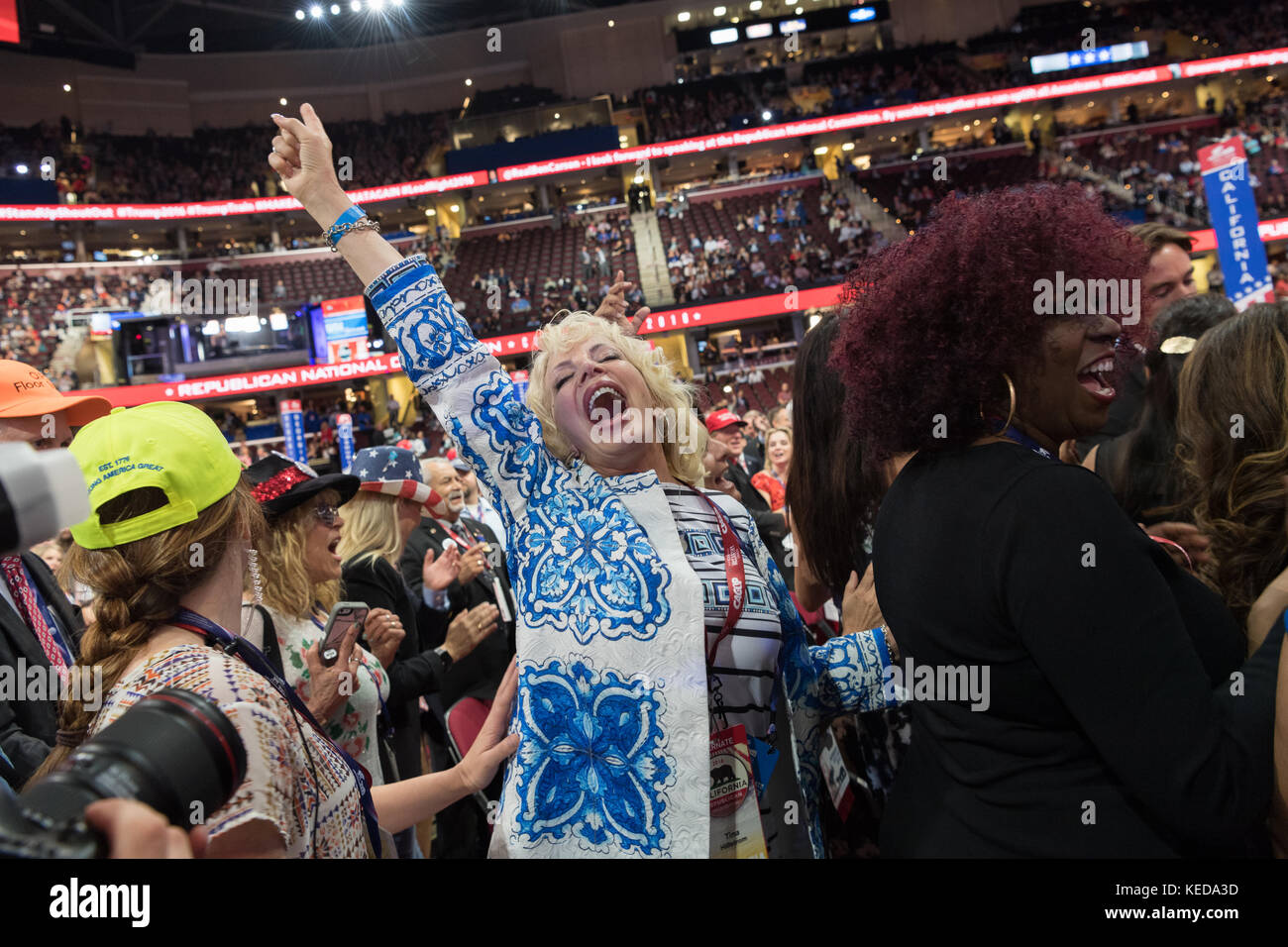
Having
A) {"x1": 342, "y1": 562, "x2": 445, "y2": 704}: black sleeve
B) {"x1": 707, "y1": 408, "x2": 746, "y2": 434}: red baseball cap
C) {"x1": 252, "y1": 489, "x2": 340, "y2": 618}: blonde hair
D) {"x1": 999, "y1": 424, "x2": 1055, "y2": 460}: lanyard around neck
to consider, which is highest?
{"x1": 999, "y1": 424, "x2": 1055, "y2": 460}: lanyard around neck

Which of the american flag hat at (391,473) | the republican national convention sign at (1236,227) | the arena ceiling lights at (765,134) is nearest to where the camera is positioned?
the american flag hat at (391,473)

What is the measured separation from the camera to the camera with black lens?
0.49 meters

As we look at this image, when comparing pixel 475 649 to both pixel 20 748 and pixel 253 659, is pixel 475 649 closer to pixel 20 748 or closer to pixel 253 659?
A: pixel 20 748

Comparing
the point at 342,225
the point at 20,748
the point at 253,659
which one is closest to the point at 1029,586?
the point at 253,659

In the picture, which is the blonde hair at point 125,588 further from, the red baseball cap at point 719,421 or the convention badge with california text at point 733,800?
the red baseball cap at point 719,421

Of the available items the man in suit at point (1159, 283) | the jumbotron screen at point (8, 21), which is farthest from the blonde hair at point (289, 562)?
the jumbotron screen at point (8, 21)

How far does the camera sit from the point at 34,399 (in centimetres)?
223

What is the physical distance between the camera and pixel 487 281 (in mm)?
23359

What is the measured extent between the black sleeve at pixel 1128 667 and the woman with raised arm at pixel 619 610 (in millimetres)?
531

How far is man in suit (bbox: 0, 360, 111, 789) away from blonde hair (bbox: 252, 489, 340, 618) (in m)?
0.54

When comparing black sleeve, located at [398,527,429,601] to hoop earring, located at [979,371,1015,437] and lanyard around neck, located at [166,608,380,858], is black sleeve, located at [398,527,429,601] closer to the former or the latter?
lanyard around neck, located at [166,608,380,858]

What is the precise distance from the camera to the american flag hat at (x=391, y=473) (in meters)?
3.27

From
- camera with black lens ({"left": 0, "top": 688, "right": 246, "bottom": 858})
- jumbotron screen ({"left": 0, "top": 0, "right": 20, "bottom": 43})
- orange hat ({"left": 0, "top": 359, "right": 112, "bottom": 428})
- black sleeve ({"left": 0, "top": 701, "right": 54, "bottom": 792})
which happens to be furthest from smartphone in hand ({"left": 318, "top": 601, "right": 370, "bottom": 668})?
jumbotron screen ({"left": 0, "top": 0, "right": 20, "bottom": 43})

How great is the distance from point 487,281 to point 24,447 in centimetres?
2382
